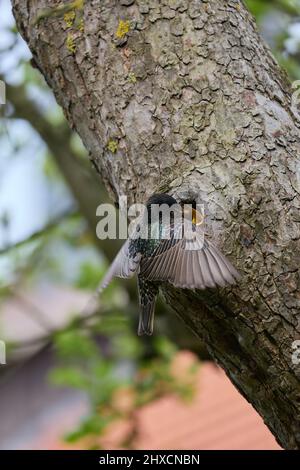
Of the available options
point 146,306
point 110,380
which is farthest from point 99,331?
point 146,306

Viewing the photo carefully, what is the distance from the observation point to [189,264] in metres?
2.30

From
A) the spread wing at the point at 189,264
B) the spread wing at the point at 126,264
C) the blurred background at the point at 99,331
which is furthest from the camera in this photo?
the blurred background at the point at 99,331

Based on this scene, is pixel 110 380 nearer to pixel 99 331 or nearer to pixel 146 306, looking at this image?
pixel 99 331

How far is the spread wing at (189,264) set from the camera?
2062 mm

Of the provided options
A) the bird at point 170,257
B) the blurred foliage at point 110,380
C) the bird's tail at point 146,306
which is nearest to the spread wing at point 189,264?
the bird at point 170,257

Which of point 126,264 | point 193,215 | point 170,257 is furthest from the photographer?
point 126,264

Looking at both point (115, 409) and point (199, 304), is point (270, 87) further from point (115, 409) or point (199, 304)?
point (115, 409)

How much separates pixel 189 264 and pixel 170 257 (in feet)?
0.56

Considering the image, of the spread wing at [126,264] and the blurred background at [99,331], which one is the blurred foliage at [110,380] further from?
the spread wing at [126,264]

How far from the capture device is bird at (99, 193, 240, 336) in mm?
2088

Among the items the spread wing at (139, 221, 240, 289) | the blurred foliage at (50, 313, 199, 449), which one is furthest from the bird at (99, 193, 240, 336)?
the blurred foliage at (50, 313, 199, 449)

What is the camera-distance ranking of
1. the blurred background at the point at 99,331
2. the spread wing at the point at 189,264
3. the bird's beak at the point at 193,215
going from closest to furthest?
1. the spread wing at the point at 189,264
2. the bird's beak at the point at 193,215
3. the blurred background at the point at 99,331

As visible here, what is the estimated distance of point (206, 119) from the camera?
225 centimetres
